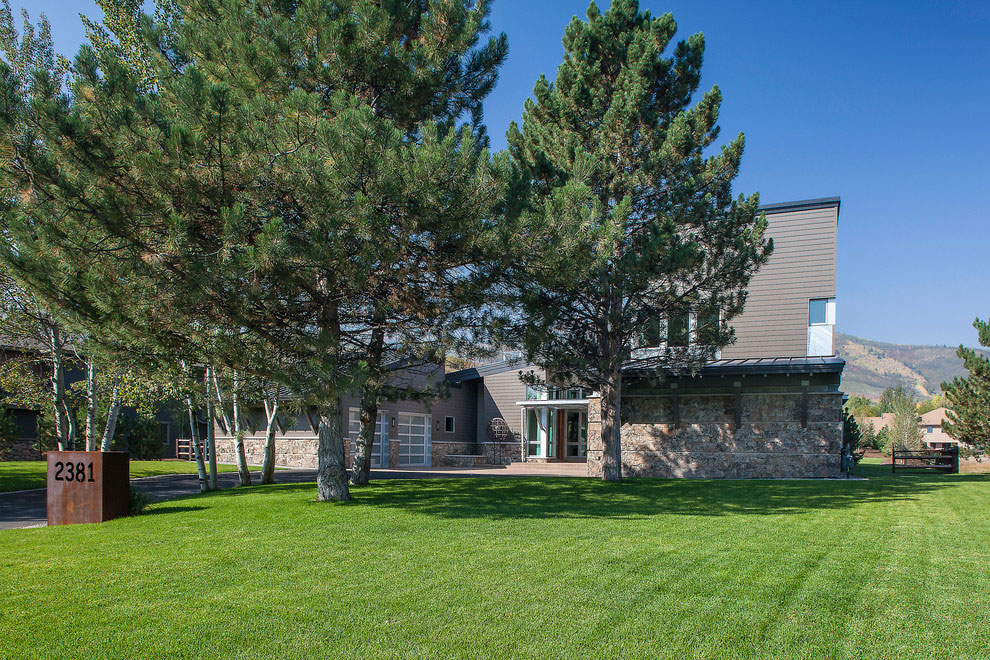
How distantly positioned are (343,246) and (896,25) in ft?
42.3

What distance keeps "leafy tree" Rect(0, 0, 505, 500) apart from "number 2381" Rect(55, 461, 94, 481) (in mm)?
1905

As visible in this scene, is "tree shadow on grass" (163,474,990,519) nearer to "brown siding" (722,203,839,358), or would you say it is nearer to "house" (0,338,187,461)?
"brown siding" (722,203,839,358)

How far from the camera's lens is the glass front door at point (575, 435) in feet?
88.5

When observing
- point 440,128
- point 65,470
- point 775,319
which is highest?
point 440,128

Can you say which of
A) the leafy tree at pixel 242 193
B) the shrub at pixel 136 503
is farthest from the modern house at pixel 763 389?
the shrub at pixel 136 503

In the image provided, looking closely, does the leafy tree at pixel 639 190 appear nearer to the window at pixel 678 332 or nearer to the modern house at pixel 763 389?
the window at pixel 678 332

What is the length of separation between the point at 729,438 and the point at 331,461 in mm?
10366

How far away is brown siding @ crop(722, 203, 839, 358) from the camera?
17875 mm

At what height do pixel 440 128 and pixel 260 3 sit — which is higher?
pixel 260 3

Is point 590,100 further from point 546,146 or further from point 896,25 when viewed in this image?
point 896,25

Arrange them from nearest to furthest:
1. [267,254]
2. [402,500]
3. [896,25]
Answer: [267,254]
[402,500]
[896,25]

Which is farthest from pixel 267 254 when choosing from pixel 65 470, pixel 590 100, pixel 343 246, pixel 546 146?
pixel 590 100

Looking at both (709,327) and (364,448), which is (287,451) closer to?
(364,448)

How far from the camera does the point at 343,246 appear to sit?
8.27 metres
